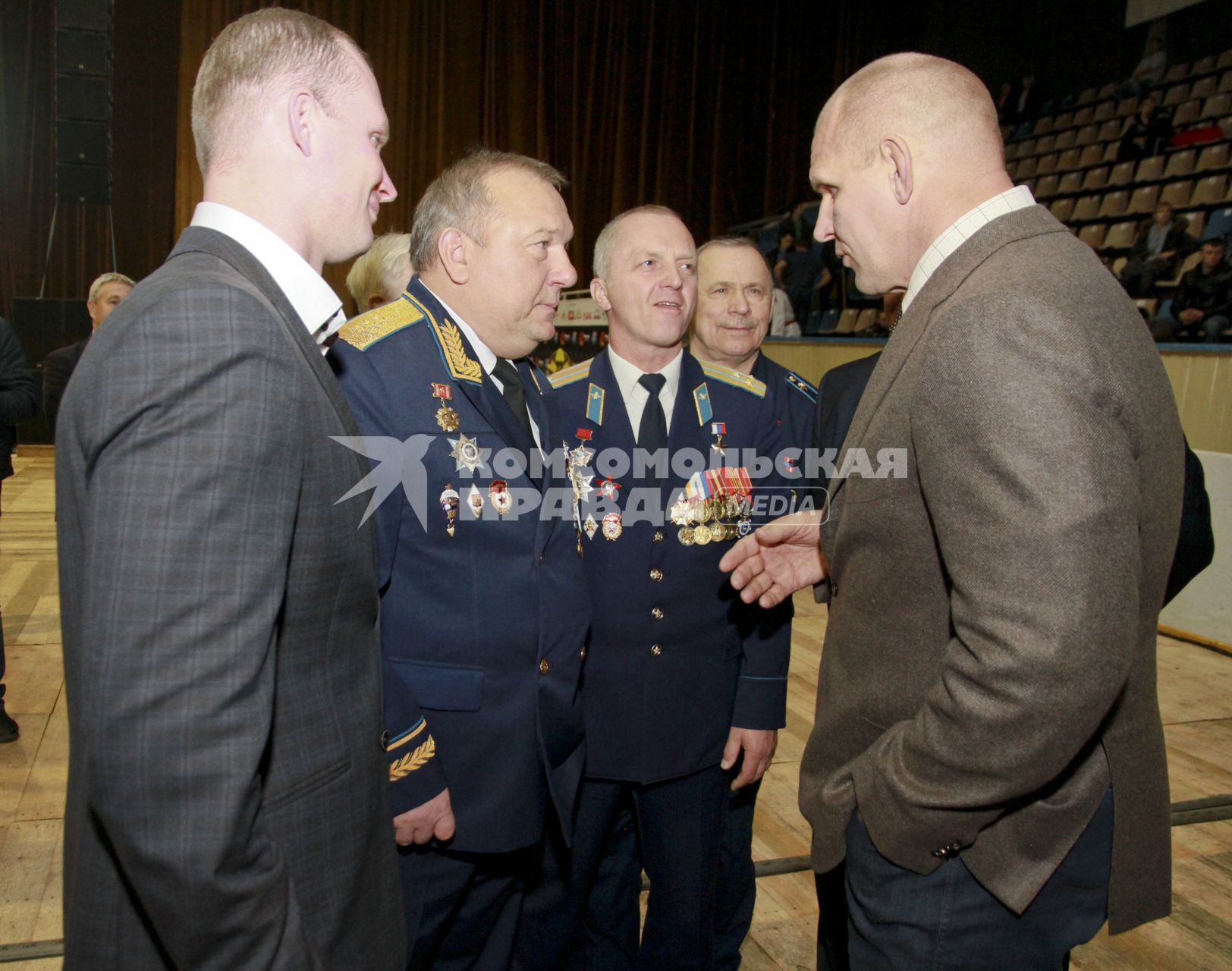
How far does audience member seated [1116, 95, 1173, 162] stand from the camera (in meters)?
8.06

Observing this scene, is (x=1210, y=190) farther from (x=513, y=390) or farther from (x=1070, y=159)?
(x=513, y=390)

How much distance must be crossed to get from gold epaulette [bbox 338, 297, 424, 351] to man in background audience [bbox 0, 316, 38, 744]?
2006mm

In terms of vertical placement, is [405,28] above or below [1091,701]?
above

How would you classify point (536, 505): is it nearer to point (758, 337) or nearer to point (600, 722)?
point (600, 722)

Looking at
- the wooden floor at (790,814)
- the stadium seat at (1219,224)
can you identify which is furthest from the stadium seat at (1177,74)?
the wooden floor at (790,814)

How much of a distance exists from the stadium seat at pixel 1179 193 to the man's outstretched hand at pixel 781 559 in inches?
291

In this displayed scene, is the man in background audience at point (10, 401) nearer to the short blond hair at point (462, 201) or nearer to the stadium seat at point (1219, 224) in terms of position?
the short blond hair at point (462, 201)

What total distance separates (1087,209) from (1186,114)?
106 cm

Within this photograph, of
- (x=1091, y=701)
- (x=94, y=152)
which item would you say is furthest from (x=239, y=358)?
(x=94, y=152)

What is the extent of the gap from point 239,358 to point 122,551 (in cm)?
18

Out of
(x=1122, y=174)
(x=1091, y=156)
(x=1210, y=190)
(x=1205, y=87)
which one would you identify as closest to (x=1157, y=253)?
(x=1210, y=190)

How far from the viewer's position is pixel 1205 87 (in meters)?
7.84

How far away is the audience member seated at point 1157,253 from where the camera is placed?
264 inches

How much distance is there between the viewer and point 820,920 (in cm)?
142
